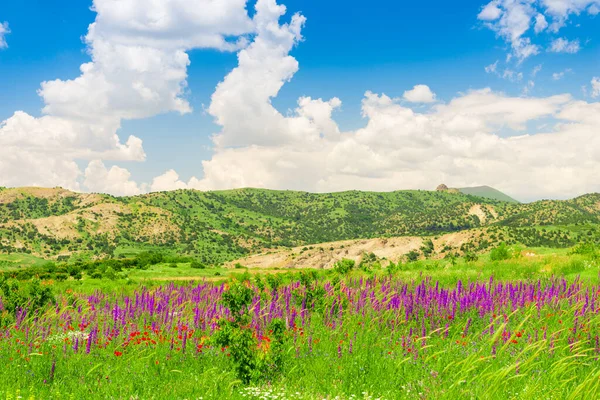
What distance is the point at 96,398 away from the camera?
7.22 m

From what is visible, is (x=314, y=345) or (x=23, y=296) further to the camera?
(x=23, y=296)

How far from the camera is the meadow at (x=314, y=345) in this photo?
7.45 m

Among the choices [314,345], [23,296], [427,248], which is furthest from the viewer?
[427,248]

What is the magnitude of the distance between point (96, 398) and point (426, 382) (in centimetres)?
559

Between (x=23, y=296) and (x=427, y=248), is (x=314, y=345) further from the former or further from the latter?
(x=427, y=248)

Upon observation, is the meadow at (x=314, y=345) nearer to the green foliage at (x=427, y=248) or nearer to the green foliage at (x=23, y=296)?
the green foliage at (x=23, y=296)

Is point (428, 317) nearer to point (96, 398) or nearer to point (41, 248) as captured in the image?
Result: point (96, 398)

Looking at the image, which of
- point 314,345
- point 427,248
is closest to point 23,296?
point 314,345

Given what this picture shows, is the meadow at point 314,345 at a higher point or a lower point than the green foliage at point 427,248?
higher

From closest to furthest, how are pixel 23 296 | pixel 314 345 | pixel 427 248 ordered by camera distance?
pixel 314 345, pixel 23 296, pixel 427 248

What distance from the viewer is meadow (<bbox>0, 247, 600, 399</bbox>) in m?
7.45

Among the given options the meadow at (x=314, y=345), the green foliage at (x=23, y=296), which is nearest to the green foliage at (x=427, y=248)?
the meadow at (x=314, y=345)

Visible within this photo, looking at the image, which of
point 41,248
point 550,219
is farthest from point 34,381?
point 41,248

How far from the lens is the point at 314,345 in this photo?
1013 centimetres
